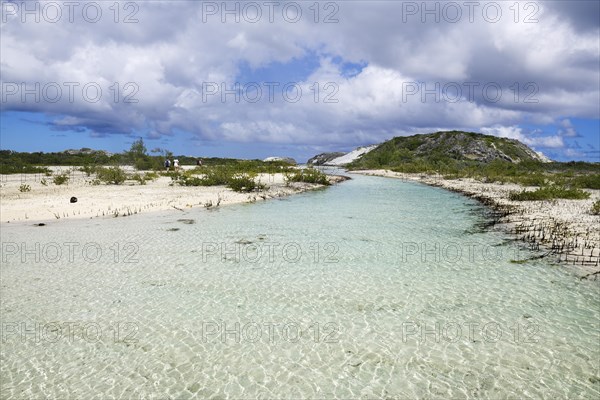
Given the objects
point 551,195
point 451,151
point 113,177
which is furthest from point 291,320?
point 451,151

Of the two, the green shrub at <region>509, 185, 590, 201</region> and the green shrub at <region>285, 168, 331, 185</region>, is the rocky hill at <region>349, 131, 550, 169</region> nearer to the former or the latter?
the green shrub at <region>285, 168, 331, 185</region>

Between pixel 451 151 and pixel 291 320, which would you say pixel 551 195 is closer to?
pixel 291 320

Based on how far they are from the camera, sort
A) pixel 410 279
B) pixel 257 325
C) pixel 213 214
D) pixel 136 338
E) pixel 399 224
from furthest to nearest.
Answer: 1. pixel 213 214
2. pixel 399 224
3. pixel 410 279
4. pixel 257 325
5. pixel 136 338

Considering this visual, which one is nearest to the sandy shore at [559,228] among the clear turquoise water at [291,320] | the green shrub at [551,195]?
the green shrub at [551,195]

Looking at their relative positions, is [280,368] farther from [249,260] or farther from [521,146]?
[521,146]

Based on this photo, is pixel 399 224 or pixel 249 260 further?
pixel 399 224

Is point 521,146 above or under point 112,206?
above

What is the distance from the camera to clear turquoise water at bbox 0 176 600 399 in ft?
18.1

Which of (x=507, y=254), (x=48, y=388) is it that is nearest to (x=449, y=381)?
(x=48, y=388)

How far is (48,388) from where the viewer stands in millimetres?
5316

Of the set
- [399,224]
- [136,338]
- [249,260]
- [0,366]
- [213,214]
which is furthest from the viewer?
[213,214]

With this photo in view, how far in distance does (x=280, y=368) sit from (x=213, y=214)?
14.8 metres

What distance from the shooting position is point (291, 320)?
7504mm

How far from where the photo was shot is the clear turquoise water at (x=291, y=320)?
5.51 meters
